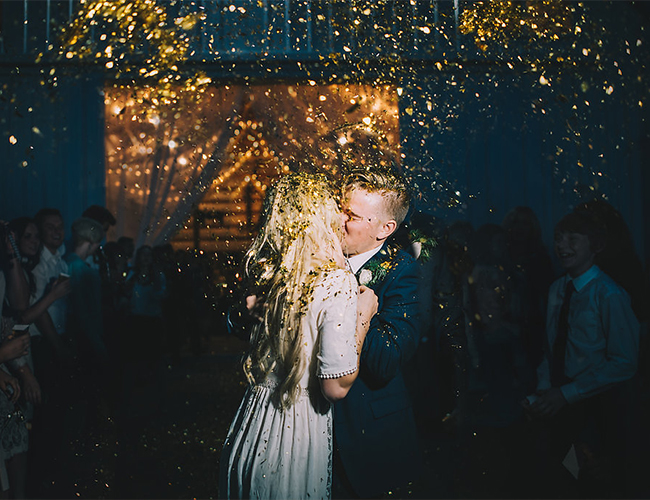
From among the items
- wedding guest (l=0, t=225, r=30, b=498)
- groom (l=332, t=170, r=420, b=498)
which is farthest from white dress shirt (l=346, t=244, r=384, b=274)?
wedding guest (l=0, t=225, r=30, b=498)

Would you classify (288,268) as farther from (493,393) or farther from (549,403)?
(549,403)

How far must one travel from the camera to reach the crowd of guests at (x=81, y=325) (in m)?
1.09

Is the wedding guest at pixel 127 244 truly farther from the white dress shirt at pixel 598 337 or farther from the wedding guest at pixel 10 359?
the white dress shirt at pixel 598 337

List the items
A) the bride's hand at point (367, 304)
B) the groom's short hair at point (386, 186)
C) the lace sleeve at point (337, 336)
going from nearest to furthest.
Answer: the lace sleeve at point (337, 336) < the bride's hand at point (367, 304) < the groom's short hair at point (386, 186)

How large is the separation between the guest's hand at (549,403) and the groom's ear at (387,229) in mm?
510

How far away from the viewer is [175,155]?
110 centimetres

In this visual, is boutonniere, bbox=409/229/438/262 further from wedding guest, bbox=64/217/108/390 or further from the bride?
wedding guest, bbox=64/217/108/390

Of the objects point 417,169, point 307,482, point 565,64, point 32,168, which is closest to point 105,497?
point 307,482

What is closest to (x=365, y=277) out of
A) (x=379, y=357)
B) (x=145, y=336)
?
(x=379, y=357)

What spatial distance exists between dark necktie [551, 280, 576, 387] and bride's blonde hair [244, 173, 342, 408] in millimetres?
551

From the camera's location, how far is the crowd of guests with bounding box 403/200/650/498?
1088mm

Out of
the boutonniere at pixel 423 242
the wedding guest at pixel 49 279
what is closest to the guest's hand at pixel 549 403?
the boutonniere at pixel 423 242

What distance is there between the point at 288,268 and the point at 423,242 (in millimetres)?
337

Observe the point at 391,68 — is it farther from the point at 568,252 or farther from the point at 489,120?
the point at 568,252
